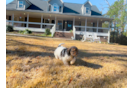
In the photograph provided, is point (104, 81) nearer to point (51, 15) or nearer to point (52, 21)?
point (51, 15)

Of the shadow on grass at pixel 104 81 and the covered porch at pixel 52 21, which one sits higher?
the covered porch at pixel 52 21

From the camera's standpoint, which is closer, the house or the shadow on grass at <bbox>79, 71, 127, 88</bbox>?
the shadow on grass at <bbox>79, 71, 127, 88</bbox>

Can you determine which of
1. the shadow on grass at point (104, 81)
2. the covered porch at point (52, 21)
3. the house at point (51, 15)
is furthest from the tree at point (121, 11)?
the shadow on grass at point (104, 81)

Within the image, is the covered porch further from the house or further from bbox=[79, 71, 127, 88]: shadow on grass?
bbox=[79, 71, 127, 88]: shadow on grass

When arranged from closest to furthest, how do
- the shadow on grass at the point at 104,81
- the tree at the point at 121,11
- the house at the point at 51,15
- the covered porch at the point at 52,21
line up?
the shadow on grass at the point at 104,81 → the house at the point at 51,15 → the tree at the point at 121,11 → the covered porch at the point at 52,21

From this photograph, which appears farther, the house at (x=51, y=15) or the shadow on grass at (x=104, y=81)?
the house at (x=51, y=15)

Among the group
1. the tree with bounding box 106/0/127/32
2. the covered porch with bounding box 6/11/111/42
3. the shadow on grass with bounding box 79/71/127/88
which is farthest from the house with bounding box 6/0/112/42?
the shadow on grass with bounding box 79/71/127/88

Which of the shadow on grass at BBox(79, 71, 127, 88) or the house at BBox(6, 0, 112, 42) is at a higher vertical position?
the house at BBox(6, 0, 112, 42)

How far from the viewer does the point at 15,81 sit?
4.95 feet

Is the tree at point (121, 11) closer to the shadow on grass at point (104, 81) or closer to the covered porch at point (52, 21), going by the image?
the covered porch at point (52, 21)

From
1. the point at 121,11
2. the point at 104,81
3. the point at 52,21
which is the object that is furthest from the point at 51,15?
the point at 104,81

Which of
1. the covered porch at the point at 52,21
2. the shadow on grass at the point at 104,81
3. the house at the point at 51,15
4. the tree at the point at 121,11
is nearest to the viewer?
the shadow on grass at the point at 104,81
